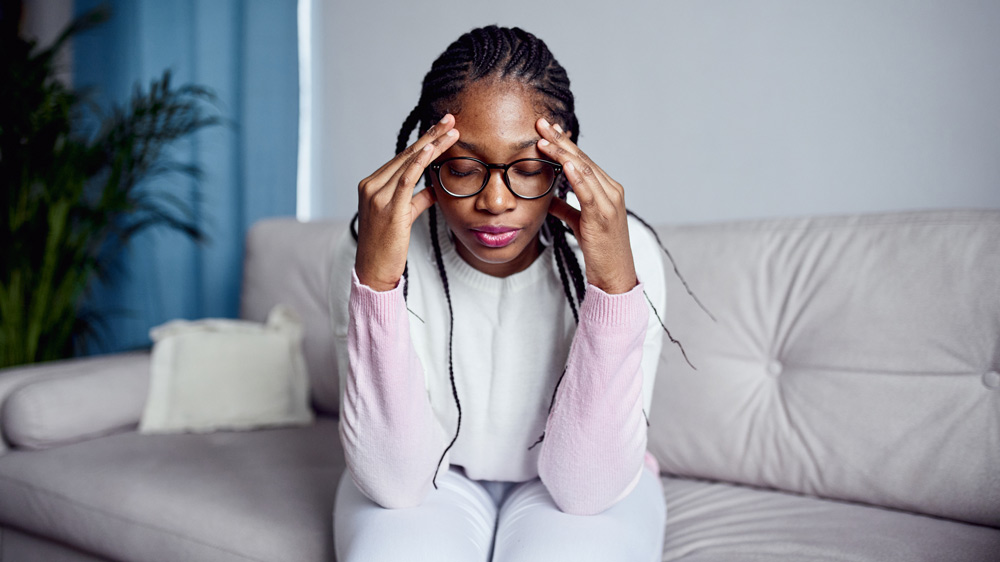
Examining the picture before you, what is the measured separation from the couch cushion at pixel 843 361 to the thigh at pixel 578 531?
13.8 inches

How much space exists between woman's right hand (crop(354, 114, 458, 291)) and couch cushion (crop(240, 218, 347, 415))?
880 mm

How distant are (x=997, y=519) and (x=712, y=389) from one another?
489mm

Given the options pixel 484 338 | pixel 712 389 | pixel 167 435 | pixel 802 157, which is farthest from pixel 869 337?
pixel 167 435

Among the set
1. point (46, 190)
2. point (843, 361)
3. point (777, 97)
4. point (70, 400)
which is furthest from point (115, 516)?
point (777, 97)

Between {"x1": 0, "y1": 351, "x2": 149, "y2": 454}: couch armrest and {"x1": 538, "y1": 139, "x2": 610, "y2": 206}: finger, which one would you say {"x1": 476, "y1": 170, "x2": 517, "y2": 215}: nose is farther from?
{"x1": 0, "y1": 351, "x2": 149, "y2": 454}: couch armrest

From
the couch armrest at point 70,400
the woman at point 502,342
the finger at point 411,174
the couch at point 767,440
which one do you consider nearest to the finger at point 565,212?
the woman at point 502,342

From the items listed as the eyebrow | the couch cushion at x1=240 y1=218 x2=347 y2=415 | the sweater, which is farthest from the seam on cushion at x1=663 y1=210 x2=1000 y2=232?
the couch cushion at x1=240 y1=218 x2=347 y2=415

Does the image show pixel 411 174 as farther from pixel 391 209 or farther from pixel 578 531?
pixel 578 531

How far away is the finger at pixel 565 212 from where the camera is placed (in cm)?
90

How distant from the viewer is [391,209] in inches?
33.1

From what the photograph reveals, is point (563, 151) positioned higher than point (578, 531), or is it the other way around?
point (563, 151)

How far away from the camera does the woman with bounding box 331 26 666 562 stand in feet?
2.74

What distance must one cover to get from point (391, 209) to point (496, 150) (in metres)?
0.16

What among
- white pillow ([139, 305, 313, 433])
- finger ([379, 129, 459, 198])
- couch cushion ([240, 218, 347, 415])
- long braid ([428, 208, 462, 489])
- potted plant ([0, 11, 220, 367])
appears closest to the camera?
finger ([379, 129, 459, 198])
